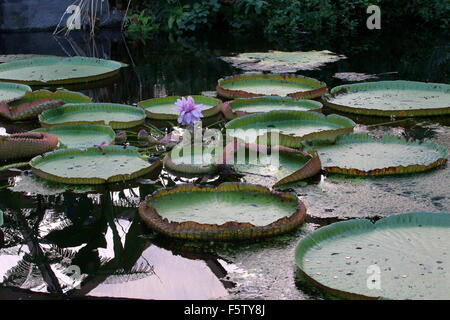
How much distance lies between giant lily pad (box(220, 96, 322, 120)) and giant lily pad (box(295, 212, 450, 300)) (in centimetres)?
178

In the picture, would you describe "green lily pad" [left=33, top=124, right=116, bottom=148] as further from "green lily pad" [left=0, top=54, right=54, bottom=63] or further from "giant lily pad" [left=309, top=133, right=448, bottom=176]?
"green lily pad" [left=0, top=54, right=54, bottom=63]

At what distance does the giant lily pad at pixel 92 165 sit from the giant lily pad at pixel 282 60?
2.59 metres

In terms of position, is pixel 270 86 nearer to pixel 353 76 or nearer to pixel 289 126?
pixel 353 76

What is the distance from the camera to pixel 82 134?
4.13 meters

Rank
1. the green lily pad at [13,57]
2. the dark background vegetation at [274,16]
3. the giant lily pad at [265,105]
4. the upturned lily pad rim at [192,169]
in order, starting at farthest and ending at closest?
the dark background vegetation at [274,16], the green lily pad at [13,57], the giant lily pad at [265,105], the upturned lily pad rim at [192,169]

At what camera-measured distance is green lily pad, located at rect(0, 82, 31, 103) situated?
490 centimetres

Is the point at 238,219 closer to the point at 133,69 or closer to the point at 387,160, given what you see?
the point at 387,160

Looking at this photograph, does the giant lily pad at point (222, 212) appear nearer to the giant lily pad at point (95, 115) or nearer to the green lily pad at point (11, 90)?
the giant lily pad at point (95, 115)

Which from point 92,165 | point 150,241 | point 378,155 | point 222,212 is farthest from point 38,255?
point 378,155

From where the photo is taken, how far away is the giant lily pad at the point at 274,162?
136 inches

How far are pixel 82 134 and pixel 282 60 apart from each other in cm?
274

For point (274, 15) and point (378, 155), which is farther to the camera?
point (274, 15)

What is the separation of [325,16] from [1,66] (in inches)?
161

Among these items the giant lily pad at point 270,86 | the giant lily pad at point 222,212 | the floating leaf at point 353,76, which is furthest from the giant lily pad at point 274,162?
the floating leaf at point 353,76
